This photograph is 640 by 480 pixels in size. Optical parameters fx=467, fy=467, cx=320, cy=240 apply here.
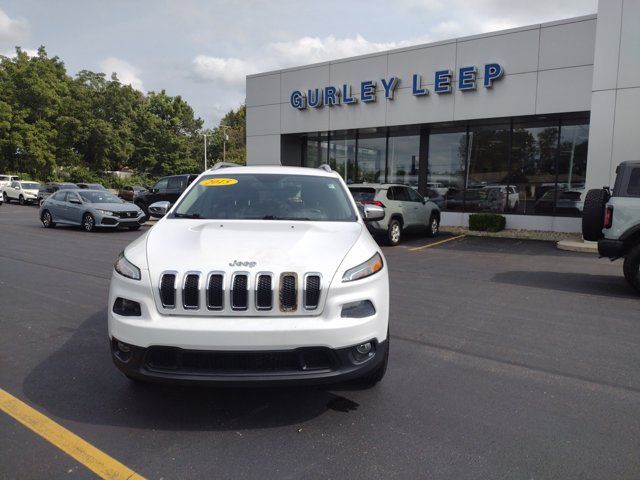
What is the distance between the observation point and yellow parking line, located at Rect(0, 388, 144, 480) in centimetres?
254

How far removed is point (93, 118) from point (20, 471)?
4928cm

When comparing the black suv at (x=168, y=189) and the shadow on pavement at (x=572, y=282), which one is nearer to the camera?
the shadow on pavement at (x=572, y=282)

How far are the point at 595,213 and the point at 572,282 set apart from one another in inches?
53.0

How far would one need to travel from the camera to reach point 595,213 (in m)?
7.14

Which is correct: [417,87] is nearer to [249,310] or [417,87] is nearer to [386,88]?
[386,88]

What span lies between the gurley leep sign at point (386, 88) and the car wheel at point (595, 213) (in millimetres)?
9612

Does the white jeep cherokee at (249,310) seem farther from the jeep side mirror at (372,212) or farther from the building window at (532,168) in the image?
the building window at (532,168)

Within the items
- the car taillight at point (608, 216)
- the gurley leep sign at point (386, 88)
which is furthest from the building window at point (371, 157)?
the car taillight at point (608, 216)

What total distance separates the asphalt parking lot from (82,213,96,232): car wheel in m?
9.91

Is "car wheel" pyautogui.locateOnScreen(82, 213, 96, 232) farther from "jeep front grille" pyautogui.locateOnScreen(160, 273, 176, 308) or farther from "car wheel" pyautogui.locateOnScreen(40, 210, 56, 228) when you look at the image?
"jeep front grille" pyautogui.locateOnScreen(160, 273, 176, 308)

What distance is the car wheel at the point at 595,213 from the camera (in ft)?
23.4

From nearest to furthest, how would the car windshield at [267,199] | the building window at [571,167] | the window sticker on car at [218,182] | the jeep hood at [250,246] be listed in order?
the jeep hood at [250,246] < the car windshield at [267,199] < the window sticker on car at [218,182] < the building window at [571,167]

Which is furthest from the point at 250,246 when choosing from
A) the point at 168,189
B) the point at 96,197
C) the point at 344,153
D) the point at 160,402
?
the point at 344,153

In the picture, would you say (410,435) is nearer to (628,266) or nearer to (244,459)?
(244,459)
